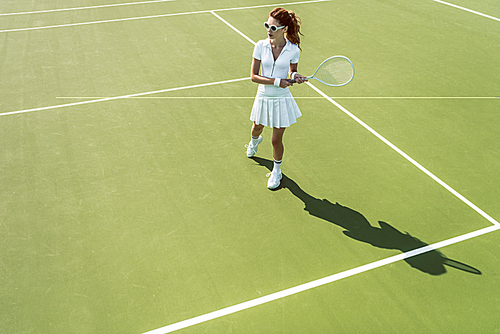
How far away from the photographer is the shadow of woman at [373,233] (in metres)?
4.44

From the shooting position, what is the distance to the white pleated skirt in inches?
197

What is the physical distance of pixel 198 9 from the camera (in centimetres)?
1298

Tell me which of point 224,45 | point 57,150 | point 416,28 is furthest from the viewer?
point 416,28

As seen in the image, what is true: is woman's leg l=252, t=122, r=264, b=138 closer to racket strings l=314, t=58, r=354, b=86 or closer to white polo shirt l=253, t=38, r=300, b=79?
white polo shirt l=253, t=38, r=300, b=79

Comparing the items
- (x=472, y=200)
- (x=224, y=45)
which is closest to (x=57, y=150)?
(x=224, y=45)

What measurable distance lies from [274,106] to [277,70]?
1.51 ft

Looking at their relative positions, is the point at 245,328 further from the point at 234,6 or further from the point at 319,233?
the point at 234,6

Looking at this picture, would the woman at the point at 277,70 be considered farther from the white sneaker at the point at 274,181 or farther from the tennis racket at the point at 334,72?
the tennis racket at the point at 334,72

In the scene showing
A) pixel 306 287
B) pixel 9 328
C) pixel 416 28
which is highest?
pixel 416 28

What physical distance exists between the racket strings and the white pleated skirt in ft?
2.14

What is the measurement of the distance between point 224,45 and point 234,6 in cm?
394

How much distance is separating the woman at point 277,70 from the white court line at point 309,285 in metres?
1.79

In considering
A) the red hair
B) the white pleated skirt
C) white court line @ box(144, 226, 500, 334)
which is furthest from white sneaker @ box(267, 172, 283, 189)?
the red hair

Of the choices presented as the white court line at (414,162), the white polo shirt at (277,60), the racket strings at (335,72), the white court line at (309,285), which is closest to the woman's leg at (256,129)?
the white polo shirt at (277,60)
